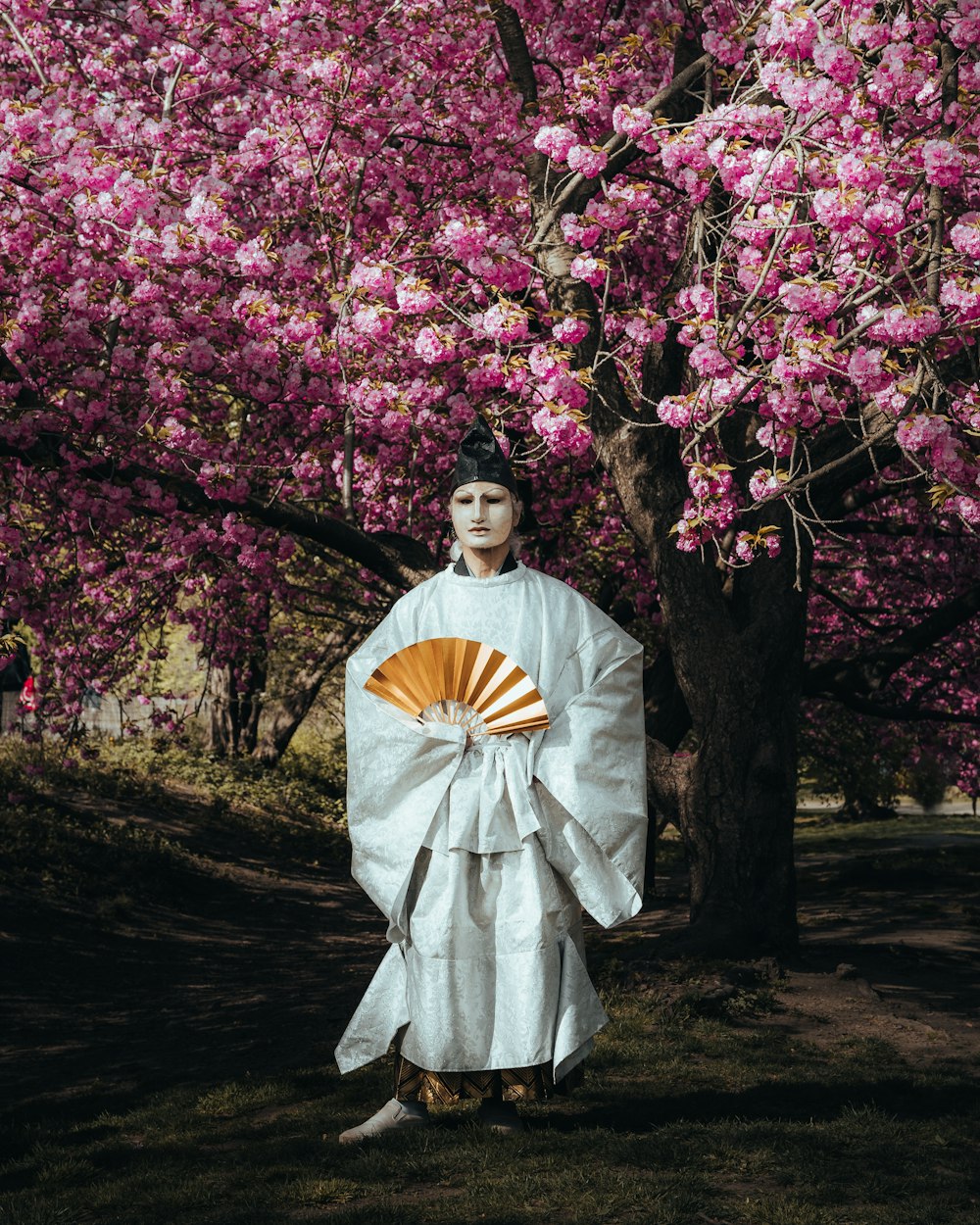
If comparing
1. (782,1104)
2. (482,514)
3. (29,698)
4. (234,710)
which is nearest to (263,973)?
(29,698)

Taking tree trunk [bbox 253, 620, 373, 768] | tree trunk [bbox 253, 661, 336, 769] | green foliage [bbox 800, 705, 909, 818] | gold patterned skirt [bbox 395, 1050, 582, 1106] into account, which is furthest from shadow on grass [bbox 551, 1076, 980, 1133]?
tree trunk [bbox 253, 661, 336, 769]

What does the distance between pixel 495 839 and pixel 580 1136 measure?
94cm

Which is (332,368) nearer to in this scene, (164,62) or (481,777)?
(164,62)

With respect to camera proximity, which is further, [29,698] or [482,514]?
[29,698]

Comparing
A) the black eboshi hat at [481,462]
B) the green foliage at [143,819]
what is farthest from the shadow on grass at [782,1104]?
the green foliage at [143,819]

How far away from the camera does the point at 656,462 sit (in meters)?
7.17

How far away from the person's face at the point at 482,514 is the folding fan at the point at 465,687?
363mm

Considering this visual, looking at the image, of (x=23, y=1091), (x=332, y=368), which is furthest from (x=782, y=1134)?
(x=332, y=368)

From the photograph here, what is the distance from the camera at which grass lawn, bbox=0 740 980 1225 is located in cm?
346

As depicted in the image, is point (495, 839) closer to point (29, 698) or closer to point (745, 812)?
point (745, 812)

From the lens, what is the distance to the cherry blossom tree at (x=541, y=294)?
15.9 feet

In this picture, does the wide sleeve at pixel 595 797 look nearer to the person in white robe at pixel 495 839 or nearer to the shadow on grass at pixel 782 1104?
the person in white robe at pixel 495 839

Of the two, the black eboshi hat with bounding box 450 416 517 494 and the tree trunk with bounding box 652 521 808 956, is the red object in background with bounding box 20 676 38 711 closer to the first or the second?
the tree trunk with bounding box 652 521 808 956

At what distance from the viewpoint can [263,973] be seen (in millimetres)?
8586
